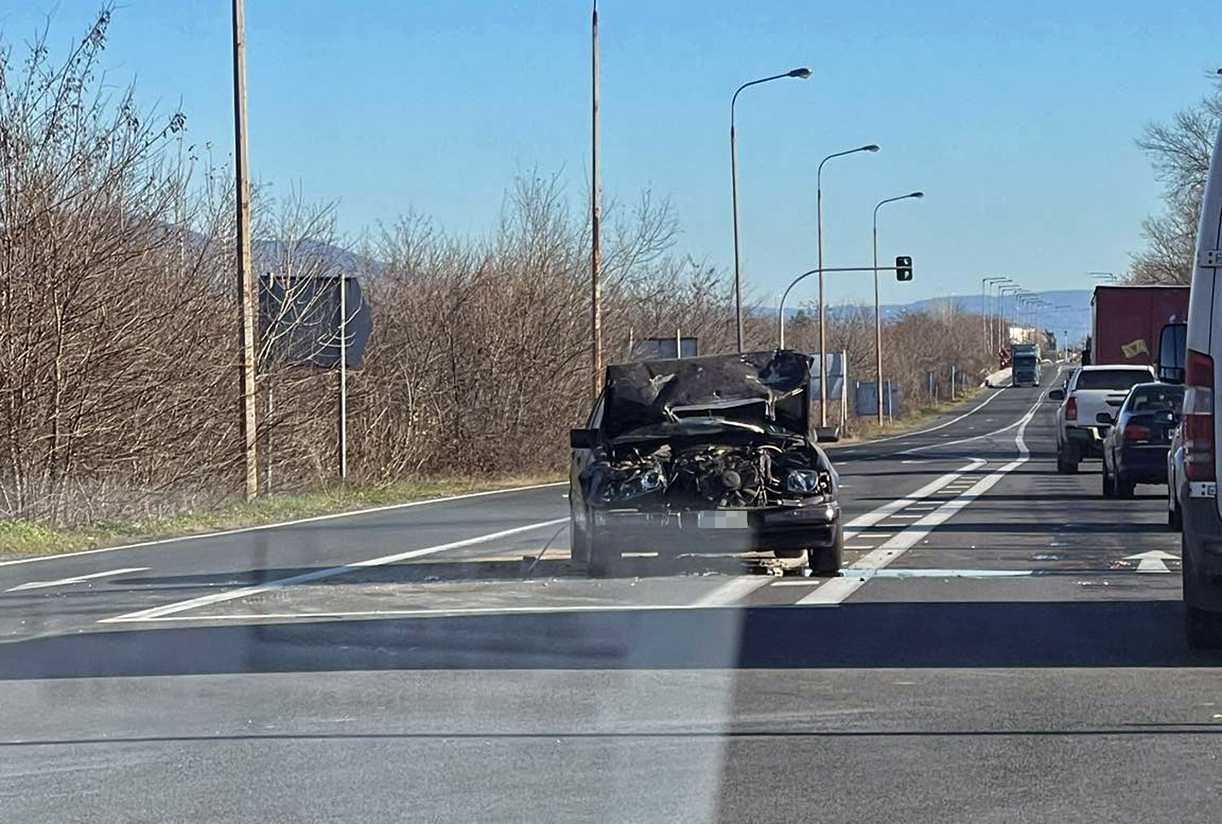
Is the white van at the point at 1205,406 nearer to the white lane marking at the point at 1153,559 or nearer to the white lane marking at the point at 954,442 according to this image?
the white lane marking at the point at 1153,559

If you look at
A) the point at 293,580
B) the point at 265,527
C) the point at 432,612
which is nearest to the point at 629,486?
the point at 432,612

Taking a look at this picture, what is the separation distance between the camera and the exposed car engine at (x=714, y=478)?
14.2 metres

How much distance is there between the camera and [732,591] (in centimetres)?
1352

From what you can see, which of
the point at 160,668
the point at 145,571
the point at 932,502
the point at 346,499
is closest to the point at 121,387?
the point at 346,499

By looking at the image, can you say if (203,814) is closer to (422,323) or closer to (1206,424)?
(1206,424)

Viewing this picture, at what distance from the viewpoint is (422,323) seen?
39562 mm

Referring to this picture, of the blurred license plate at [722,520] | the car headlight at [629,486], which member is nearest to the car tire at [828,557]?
the blurred license plate at [722,520]

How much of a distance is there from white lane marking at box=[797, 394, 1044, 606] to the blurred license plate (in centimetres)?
78

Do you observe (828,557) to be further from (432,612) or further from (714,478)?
(432,612)

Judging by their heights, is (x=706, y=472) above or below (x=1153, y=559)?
above

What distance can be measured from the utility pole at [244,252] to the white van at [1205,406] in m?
17.4

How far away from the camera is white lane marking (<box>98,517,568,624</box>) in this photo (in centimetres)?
1266

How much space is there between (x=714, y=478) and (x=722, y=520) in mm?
358

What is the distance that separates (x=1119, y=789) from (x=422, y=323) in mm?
33269
